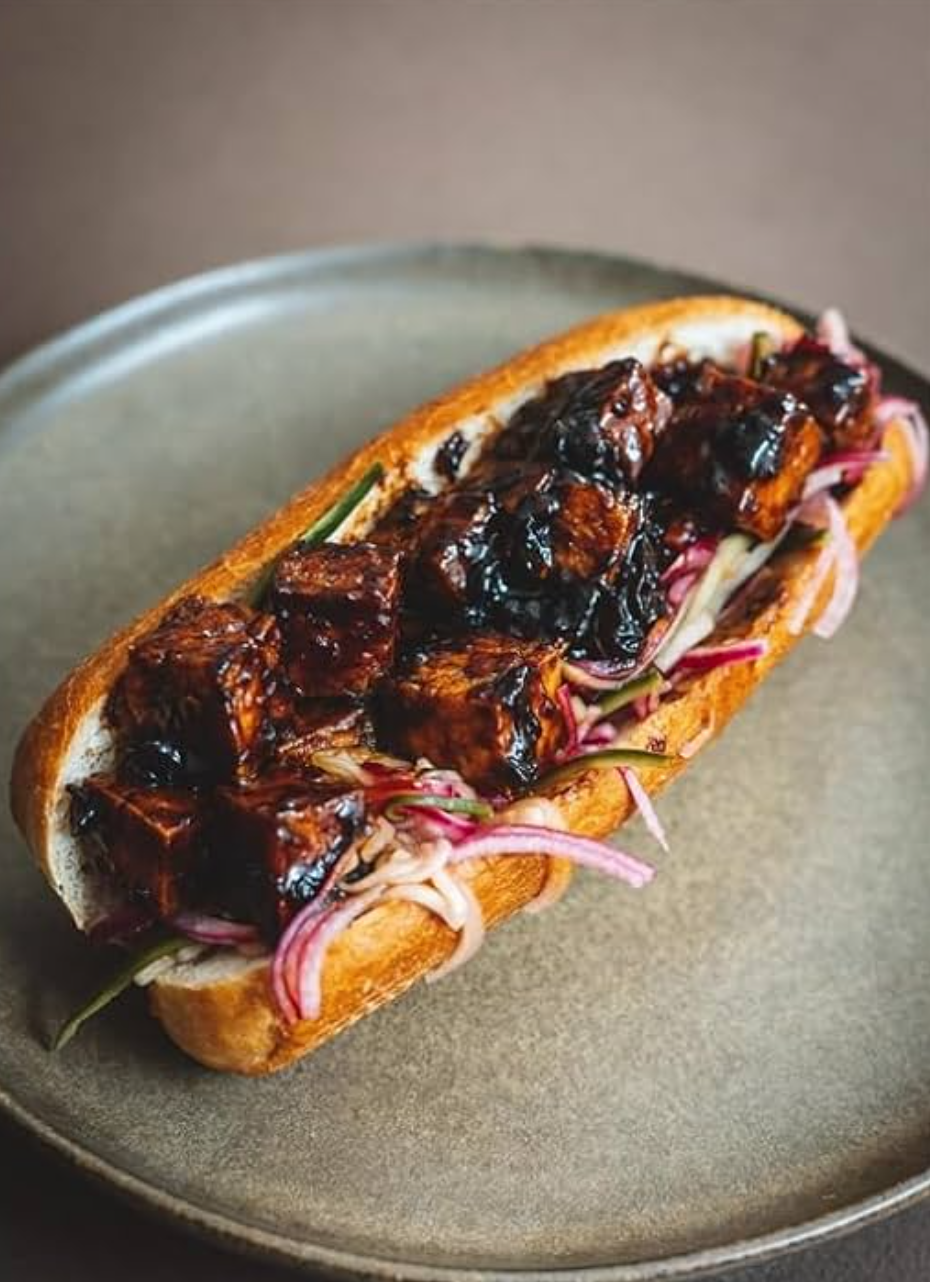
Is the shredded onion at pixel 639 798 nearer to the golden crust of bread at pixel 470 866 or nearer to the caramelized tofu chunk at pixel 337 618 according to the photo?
the golden crust of bread at pixel 470 866

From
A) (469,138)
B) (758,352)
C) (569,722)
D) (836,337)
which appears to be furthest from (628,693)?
(469,138)

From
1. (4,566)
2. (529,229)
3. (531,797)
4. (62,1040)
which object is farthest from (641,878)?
(529,229)

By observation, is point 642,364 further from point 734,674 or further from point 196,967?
point 196,967

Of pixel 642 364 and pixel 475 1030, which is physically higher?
pixel 642 364

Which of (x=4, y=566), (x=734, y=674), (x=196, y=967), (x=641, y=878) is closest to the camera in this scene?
(x=196, y=967)

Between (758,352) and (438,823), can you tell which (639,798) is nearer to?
(438,823)

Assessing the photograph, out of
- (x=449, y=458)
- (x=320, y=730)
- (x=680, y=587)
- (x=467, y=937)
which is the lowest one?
(x=467, y=937)
